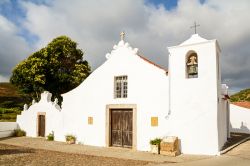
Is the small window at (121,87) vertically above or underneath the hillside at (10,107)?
above

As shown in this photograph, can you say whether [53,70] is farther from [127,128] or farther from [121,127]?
[127,128]

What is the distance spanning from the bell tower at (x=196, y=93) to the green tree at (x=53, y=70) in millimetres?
17308

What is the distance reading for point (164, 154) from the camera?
45.3 feet

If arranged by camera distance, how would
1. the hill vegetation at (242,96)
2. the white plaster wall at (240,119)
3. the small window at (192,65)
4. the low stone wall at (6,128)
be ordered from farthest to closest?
the hill vegetation at (242,96), the white plaster wall at (240,119), the low stone wall at (6,128), the small window at (192,65)

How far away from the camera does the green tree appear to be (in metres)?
28.7

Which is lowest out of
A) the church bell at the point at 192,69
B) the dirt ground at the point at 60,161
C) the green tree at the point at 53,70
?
the dirt ground at the point at 60,161

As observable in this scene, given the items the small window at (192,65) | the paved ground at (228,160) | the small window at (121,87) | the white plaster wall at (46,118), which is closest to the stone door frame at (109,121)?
the small window at (121,87)

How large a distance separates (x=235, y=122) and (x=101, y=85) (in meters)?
18.0

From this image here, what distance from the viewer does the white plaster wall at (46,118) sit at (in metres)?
20.4

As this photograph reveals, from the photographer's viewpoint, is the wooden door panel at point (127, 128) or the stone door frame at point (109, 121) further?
the wooden door panel at point (127, 128)

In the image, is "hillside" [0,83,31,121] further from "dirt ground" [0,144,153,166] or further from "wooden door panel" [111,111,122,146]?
"dirt ground" [0,144,153,166]

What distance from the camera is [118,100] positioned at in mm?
16875

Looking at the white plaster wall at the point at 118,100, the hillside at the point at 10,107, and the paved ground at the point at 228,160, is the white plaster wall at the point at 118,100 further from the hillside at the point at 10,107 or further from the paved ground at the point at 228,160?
the hillside at the point at 10,107

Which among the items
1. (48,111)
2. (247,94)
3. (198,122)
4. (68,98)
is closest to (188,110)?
(198,122)
